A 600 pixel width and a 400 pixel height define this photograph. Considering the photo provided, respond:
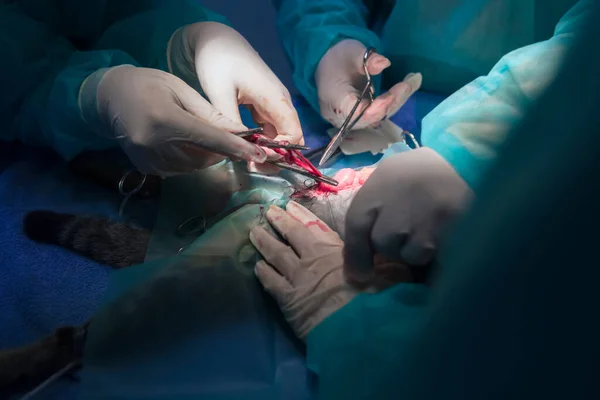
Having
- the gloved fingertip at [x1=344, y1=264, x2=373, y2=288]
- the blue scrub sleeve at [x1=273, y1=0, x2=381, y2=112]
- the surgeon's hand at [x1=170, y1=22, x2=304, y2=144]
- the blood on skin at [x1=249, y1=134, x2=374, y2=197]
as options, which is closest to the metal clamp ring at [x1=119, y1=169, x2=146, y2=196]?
the surgeon's hand at [x1=170, y1=22, x2=304, y2=144]

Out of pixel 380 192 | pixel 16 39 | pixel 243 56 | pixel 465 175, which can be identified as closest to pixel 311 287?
pixel 380 192

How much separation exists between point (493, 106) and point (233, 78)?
92 cm

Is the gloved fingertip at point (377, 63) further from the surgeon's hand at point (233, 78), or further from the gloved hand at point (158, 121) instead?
the gloved hand at point (158, 121)

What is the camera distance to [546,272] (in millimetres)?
428

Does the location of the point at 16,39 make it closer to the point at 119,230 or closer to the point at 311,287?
the point at 119,230

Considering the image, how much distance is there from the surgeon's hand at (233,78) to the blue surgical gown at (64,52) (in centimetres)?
18

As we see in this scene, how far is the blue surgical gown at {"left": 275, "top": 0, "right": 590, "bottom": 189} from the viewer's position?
3.13 ft

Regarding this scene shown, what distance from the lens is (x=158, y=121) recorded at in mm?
1230

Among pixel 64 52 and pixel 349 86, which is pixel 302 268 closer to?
pixel 349 86

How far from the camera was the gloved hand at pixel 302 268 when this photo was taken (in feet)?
3.36

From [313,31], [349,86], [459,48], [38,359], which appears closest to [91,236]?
[38,359]

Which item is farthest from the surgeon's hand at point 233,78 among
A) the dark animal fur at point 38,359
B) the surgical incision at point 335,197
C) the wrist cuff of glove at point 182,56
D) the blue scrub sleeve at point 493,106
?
the dark animal fur at point 38,359

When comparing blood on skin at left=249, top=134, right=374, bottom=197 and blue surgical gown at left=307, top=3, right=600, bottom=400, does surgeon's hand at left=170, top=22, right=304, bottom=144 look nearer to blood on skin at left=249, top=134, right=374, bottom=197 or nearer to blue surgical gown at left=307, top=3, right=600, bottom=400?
blood on skin at left=249, top=134, right=374, bottom=197

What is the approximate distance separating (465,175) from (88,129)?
1.26 metres
